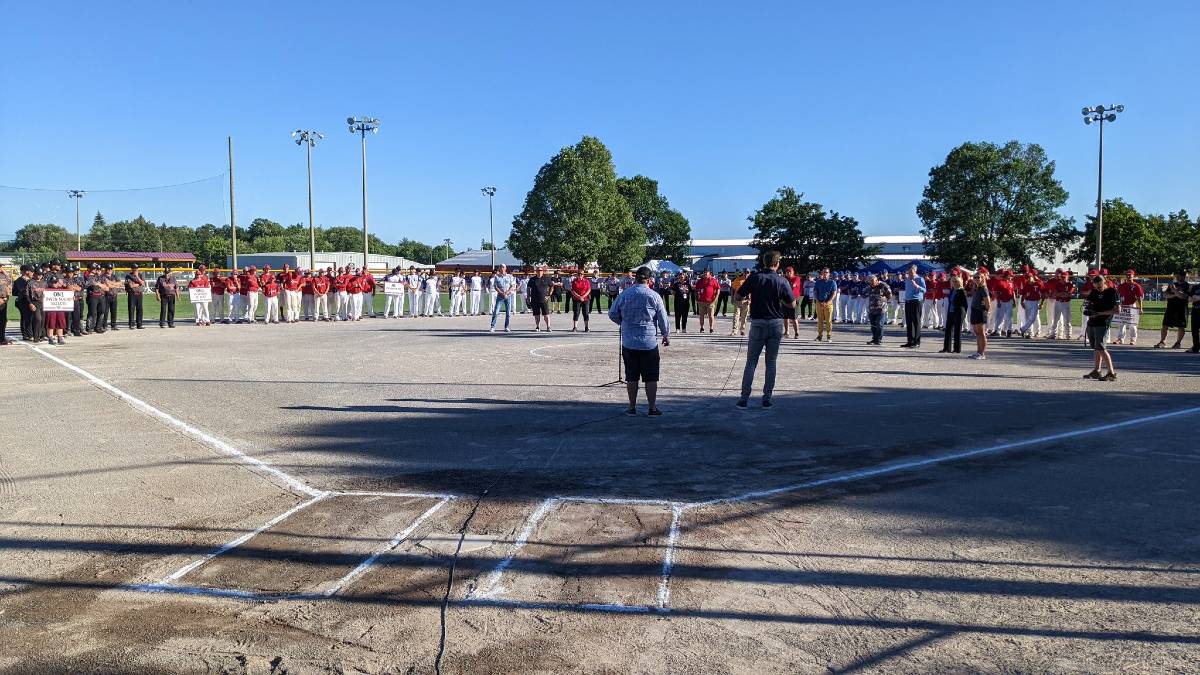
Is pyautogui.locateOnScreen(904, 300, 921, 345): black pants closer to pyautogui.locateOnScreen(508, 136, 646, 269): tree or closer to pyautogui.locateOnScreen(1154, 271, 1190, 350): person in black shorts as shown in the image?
pyautogui.locateOnScreen(1154, 271, 1190, 350): person in black shorts

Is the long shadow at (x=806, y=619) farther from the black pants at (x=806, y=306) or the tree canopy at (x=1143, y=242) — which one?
the tree canopy at (x=1143, y=242)

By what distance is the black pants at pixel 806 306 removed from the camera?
32.6 meters

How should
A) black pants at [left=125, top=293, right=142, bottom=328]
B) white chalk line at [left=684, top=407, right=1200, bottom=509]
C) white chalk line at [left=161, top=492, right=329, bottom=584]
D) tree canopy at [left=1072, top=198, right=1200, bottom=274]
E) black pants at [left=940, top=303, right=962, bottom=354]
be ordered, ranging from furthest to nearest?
tree canopy at [left=1072, top=198, right=1200, bottom=274] < black pants at [left=125, top=293, right=142, bottom=328] < black pants at [left=940, top=303, right=962, bottom=354] < white chalk line at [left=684, top=407, right=1200, bottom=509] < white chalk line at [left=161, top=492, right=329, bottom=584]

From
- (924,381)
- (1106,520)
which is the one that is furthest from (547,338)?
(1106,520)

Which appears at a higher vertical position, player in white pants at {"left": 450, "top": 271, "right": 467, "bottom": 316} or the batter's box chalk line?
player in white pants at {"left": 450, "top": 271, "right": 467, "bottom": 316}

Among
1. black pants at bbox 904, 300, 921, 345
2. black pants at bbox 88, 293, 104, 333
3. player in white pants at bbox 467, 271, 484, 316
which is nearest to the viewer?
black pants at bbox 904, 300, 921, 345

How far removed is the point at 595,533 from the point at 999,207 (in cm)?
7671

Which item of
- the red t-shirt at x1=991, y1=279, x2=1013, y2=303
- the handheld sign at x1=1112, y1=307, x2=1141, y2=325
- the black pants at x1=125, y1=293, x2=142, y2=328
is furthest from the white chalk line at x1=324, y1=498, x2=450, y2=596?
the black pants at x1=125, y1=293, x2=142, y2=328

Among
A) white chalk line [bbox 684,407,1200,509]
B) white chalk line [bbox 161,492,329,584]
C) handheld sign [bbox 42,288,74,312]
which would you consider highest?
handheld sign [bbox 42,288,74,312]

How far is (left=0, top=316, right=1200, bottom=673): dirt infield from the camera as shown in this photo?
4.25 metres

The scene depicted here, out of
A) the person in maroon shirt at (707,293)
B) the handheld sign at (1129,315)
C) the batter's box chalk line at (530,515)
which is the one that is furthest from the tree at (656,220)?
the batter's box chalk line at (530,515)

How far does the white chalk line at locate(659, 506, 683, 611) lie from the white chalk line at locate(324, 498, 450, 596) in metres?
1.81

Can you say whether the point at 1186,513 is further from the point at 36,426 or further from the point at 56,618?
the point at 36,426

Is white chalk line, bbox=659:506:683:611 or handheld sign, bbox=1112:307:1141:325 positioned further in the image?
handheld sign, bbox=1112:307:1141:325
